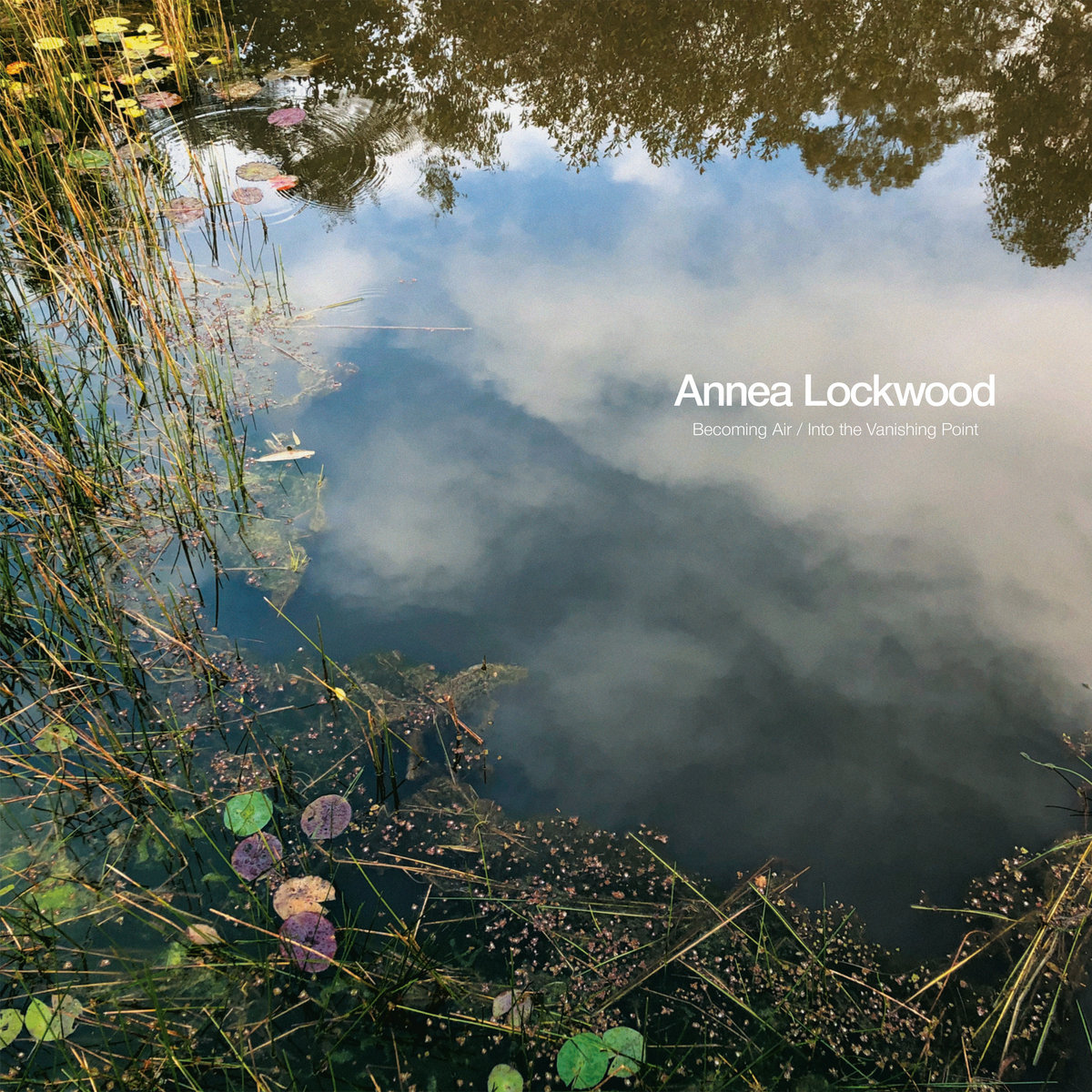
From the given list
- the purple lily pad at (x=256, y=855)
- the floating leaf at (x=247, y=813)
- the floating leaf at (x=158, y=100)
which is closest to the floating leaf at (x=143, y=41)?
the floating leaf at (x=158, y=100)

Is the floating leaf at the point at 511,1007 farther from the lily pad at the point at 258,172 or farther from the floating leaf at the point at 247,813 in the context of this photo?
the lily pad at the point at 258,172

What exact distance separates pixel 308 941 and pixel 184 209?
3129 mm

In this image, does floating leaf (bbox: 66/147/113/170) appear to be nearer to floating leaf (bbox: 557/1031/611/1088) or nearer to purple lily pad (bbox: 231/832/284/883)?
purple lily pad (bbox: 231/832/284/883)

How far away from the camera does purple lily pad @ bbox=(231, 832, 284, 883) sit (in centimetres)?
168

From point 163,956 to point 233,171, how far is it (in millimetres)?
3401

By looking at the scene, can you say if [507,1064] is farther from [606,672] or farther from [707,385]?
[707,385]

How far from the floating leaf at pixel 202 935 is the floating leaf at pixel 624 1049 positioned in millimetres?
800

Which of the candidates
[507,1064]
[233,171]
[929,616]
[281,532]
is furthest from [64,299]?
[929,616]

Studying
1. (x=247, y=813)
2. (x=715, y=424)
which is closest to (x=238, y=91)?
(x=715, y=424)

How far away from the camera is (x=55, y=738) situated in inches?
72.2

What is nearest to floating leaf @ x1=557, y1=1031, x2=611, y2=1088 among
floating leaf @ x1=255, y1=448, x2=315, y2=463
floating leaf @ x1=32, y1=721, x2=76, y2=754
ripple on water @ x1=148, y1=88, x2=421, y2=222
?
floating leaf @ x1=32, y1=721, x2=76, y2=754

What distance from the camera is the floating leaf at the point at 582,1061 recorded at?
1.41 meters

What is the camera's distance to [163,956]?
5.16ft

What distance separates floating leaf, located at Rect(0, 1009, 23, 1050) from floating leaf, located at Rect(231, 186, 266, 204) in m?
3.19
